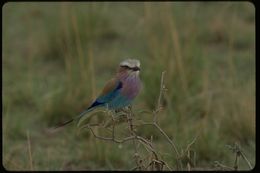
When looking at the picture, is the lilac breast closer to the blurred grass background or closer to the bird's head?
the bird's head

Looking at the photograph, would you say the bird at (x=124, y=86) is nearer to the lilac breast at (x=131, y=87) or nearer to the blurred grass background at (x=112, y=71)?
the lilac breast at (x=131, y=87)

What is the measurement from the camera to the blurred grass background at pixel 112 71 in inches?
183

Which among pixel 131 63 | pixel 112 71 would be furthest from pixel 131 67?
pixel 112 71

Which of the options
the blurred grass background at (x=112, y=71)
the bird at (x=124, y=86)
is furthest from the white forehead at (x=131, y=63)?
the blurred grass background at (x=112, y=71)

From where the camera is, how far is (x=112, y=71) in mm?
6121

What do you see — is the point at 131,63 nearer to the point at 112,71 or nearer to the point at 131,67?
the point at 131,67

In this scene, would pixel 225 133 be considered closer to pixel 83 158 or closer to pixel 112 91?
pixel 83 158

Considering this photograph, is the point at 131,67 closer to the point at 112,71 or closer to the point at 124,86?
the point at 124,86

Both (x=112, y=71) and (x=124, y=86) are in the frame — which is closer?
(x=124, y=86)

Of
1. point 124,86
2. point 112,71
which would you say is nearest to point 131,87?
point 124,86

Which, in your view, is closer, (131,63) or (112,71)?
(131,63)

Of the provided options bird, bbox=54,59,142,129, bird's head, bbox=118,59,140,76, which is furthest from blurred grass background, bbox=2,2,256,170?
bird's head, bbox=118,59,140,76

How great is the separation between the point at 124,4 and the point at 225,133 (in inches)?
114

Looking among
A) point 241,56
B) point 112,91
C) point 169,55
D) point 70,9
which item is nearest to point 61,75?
point 70,9
